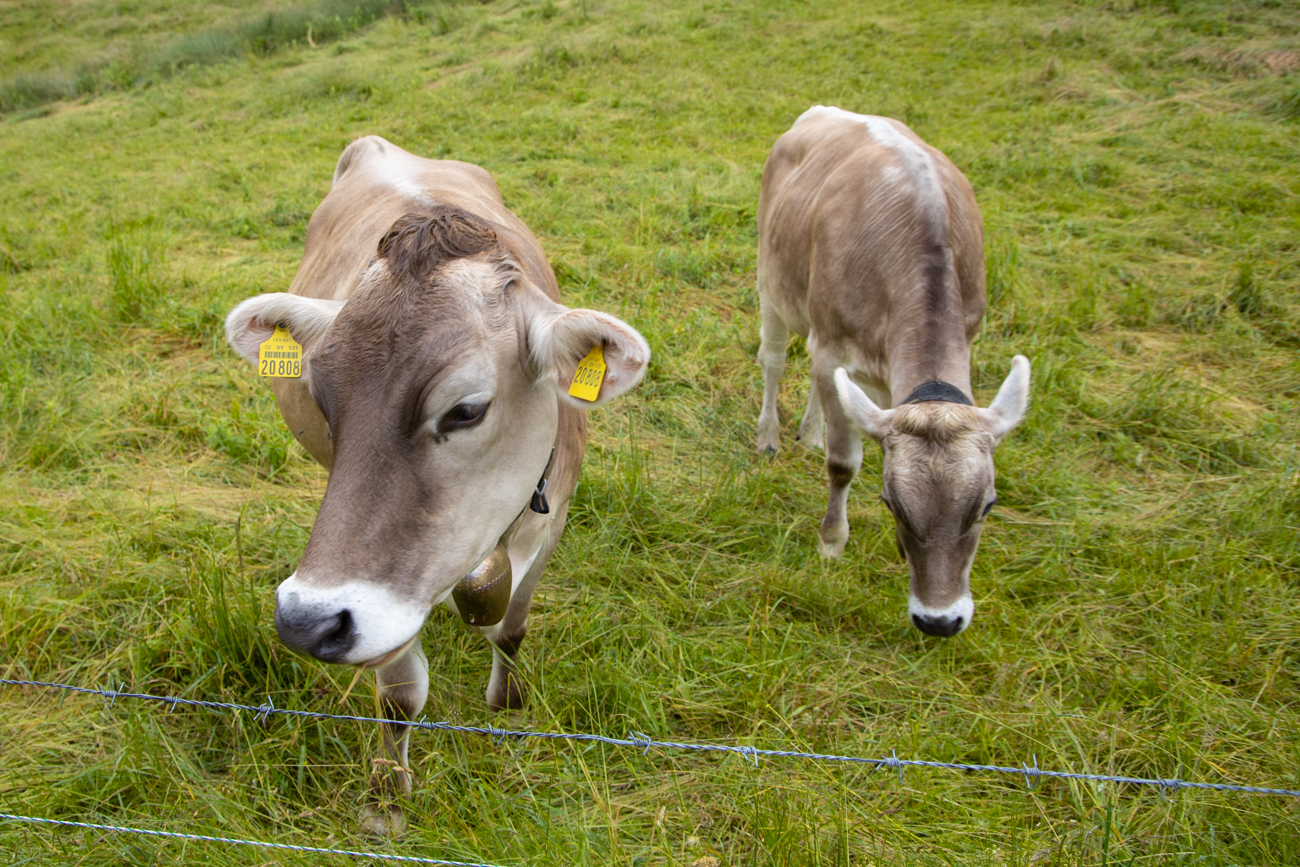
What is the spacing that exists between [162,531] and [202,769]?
1.37 metres

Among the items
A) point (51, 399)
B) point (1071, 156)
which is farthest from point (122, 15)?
point (1071, 156)

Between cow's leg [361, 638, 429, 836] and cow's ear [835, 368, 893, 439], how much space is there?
1733 millimetres

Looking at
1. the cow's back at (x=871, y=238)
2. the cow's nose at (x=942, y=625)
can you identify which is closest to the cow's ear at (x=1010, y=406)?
the cow's back at (x=871, y=238)

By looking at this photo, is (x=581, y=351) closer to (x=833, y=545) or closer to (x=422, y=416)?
(x=422, y=416)

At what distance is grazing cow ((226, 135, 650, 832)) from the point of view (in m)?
1.57

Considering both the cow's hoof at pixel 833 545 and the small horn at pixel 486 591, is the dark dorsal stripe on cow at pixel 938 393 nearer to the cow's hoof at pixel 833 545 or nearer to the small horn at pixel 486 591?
the cow's hoof at pixel 833 545

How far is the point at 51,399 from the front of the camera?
14.3ft

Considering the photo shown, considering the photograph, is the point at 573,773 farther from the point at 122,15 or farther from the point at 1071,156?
the point at 122,15

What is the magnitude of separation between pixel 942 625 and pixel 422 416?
198 centimetres

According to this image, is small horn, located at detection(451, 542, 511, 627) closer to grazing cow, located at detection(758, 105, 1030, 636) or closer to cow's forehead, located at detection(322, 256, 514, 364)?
cow's forehead, located at detection(322, 256, 514, 364)

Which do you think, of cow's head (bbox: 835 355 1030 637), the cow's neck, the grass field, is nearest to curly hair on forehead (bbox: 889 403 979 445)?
cow's head (bbox: 835 355 1030 637)

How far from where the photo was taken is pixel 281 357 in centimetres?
205

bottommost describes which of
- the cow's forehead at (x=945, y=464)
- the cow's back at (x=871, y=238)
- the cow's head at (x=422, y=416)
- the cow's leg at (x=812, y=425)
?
the cow's leg at (x=812, y=425)

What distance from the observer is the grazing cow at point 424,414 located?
1.57m
